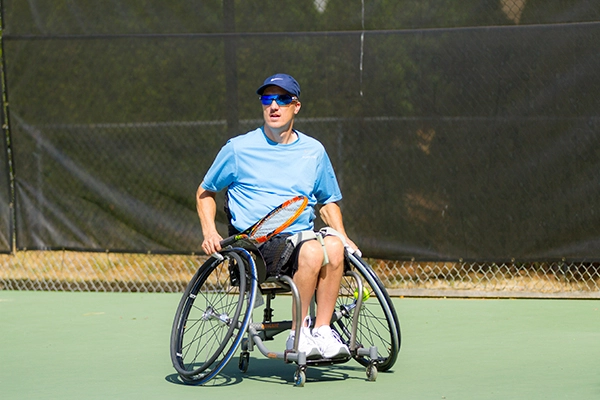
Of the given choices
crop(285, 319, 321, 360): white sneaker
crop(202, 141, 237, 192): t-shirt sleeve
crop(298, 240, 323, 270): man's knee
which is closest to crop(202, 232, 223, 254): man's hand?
crop(202, 141, 237, 192): t-shirt sleeve

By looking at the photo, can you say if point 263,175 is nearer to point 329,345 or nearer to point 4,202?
point 329,345

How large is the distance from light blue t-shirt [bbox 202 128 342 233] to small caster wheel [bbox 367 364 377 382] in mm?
649

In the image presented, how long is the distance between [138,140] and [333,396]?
12.1 ft

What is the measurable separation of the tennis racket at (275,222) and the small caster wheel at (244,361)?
1.79 feet

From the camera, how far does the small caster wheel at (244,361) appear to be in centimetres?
443

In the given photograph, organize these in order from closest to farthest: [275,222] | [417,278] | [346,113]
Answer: [275,222]
[346,113]
[417,278]

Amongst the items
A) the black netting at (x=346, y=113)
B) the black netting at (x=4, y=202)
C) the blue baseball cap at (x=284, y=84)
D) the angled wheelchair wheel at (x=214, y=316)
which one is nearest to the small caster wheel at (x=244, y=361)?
the angled wheelchair wheel at (x=214, y=316)

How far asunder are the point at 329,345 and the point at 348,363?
65 centimetres

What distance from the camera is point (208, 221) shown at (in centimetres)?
439

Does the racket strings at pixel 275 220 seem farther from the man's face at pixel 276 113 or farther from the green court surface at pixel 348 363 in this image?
the green court surface at pixel 348 363

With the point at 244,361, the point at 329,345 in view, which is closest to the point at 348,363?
the point at 244,361

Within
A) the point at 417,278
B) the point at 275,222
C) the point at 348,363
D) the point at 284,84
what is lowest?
the point at 417,278

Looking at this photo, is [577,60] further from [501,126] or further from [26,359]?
[26,359]

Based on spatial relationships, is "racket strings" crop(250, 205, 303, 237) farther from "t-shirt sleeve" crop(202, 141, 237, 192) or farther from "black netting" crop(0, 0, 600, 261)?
"black netting" crop(0, 0, 600, 261)
